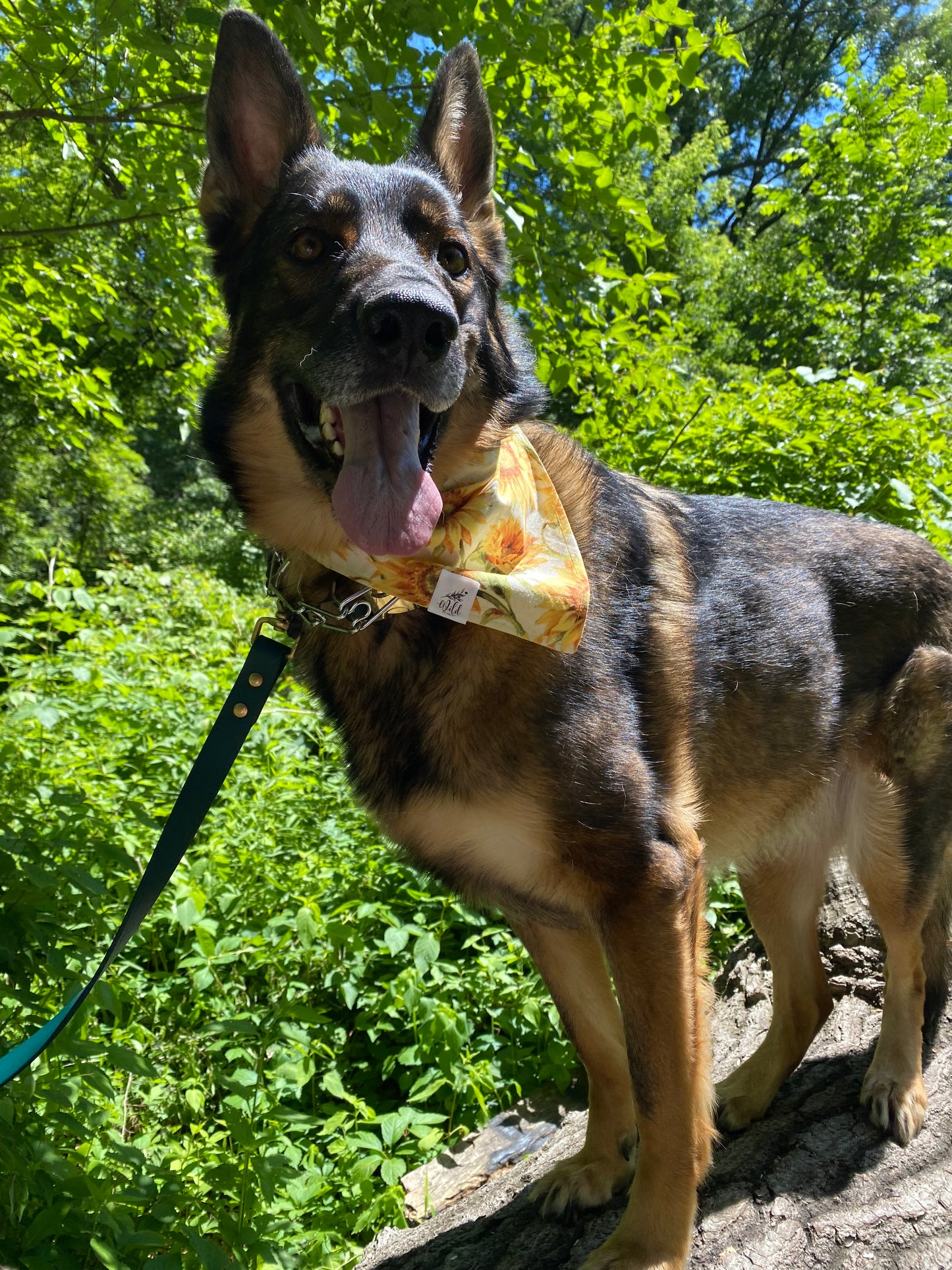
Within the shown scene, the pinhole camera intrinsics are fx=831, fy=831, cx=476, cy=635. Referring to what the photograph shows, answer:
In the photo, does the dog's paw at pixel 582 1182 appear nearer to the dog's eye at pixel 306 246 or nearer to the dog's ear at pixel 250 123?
the dog's eye at pixel 306 246

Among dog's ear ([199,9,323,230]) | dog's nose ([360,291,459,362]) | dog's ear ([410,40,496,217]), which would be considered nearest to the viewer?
dog's nose ([360,291,459,362])

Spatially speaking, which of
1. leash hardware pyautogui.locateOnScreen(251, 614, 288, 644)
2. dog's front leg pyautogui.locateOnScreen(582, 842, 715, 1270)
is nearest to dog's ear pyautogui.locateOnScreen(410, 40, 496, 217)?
leash hardware pyautogui.locateOnScreen(251, 614, 288, 644)

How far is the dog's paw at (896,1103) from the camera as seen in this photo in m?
2.29

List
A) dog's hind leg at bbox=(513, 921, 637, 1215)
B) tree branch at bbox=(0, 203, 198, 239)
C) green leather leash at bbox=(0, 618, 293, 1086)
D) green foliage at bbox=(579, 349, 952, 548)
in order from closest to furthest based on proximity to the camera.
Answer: green leather leash at bbox=(0, 618, 293, 1086) → dog's hind leg at bbox=(513, 921, 637, 1215) → tree branch at bbox=(0, 203, 198, 239) → green foliage at bbox=(579, 349, 952, 548)

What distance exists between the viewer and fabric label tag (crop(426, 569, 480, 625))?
1.99 meters

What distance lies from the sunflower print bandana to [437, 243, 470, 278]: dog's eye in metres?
0.48

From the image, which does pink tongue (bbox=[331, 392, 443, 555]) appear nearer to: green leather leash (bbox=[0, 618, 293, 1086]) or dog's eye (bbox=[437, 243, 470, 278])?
green leather leash (bbox=[0, 618, 293, 1086])

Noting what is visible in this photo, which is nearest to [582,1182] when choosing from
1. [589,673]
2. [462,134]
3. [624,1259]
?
[624,1259]

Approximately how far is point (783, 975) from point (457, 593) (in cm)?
186

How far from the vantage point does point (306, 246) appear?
2.15 meters

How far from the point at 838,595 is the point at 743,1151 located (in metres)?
1.69

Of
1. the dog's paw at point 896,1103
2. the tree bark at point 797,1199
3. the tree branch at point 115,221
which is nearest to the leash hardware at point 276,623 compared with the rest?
the tree bark at point 797,1199

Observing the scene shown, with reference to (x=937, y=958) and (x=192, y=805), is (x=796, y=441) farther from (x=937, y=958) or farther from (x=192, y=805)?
(x=192, y=805)

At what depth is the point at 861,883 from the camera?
9.12 feet
